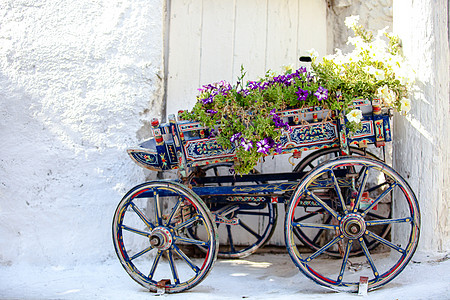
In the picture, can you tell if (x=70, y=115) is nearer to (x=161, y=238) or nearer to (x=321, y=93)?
(x=161, y=238)

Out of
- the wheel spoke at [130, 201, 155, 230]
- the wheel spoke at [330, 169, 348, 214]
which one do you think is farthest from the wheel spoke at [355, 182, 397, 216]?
the wheel spoke at [130, 201, 155, 230]

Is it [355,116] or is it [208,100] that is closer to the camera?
[355,116]

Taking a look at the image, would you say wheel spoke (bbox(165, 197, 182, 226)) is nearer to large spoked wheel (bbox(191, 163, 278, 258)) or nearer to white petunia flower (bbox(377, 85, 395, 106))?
large spoked wheel (bbox(191, 163, 278, 258))

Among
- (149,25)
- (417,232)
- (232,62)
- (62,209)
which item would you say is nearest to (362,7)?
(232,62)

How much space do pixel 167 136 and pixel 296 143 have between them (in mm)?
827

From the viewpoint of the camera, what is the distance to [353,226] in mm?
2707

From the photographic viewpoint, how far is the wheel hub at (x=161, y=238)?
114 inches

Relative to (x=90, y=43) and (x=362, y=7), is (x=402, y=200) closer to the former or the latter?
Result: (x=362, y=7)

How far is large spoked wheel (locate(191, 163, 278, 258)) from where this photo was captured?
3604 millimetres

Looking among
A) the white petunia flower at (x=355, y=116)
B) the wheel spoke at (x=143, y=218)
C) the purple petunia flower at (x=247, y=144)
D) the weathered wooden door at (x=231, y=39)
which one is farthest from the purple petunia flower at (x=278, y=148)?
the weathered wooden door at (x=231, y=39)

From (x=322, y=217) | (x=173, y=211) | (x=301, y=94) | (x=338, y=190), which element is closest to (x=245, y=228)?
(x=322, y=217)

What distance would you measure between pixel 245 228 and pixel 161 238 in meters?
1.12

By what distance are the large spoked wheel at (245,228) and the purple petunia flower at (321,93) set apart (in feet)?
3.50

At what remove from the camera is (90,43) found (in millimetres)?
3682
